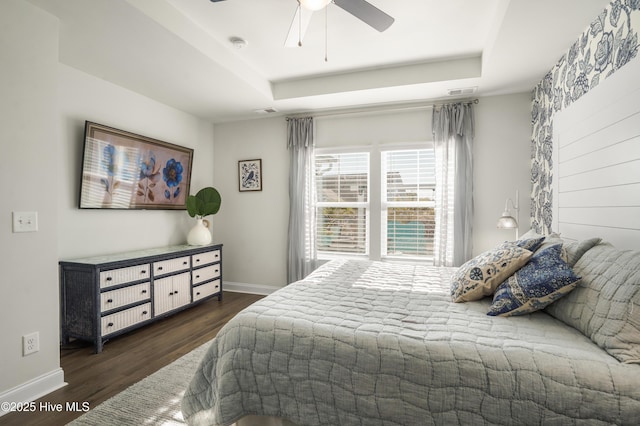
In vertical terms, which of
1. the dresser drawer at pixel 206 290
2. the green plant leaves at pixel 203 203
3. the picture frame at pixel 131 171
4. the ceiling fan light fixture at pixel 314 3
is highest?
the ceiling fan light fixture at pixel 314 3

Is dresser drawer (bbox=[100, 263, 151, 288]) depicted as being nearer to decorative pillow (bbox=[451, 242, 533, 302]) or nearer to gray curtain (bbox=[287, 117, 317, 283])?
gray curtain (bbox=[287, 117, 317, 283])

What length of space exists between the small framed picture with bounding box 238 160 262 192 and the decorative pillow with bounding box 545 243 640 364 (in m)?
3.77

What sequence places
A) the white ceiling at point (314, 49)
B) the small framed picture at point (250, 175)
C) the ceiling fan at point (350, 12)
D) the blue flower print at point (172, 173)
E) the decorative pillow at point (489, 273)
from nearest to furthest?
the decorative pillow at point (489, 273)
the ceiling fan at point (350, 12)
the white ceiling at point (314, 49)
the blue flower print at point (172, 173)
the small framed picture at point (250, 175)

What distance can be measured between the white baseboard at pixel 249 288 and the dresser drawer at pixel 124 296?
5.44 ft

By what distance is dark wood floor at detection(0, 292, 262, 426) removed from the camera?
2068 millimetres

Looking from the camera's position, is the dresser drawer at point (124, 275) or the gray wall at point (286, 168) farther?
the gray wall at point (286, 168)

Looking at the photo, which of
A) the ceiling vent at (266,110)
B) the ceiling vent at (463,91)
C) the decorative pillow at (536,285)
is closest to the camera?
the decorative pillow at (536,285)

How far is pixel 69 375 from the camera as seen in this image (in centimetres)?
237

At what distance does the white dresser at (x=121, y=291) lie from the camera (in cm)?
273

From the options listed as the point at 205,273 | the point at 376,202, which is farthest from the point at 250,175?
the point at 376,202

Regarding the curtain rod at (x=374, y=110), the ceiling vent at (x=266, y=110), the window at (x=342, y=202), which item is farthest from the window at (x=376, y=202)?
the ceiling vent at (x=266, y=110)

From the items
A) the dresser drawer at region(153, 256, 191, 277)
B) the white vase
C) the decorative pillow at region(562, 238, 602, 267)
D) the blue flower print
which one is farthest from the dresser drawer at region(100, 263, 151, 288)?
the decorative pillow at region(562, 238, 602, 267)

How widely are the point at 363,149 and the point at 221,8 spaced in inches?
91.6

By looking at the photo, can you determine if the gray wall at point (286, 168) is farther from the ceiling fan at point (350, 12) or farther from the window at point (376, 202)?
the ceiling fan at point (350, 12)
